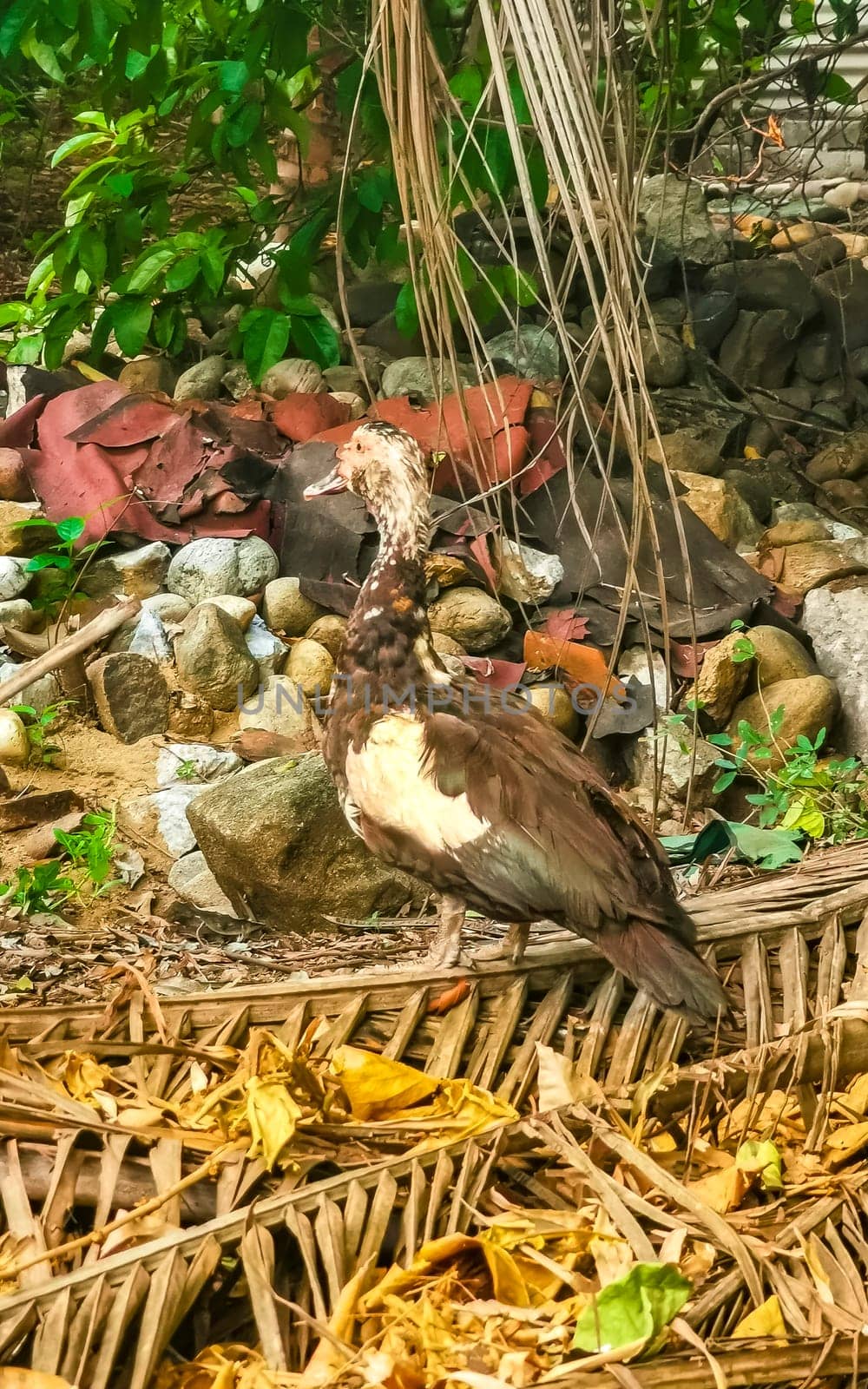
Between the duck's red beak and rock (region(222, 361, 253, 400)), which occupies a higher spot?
the duck's red beak

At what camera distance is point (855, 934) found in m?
1.66

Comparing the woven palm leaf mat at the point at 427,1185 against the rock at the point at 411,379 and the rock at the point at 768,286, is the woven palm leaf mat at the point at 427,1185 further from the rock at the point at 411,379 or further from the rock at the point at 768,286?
the rock at the point at 768,286

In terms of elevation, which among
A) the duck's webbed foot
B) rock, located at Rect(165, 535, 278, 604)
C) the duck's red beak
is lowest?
rock, located at Rect(165, 535, 278, 604)

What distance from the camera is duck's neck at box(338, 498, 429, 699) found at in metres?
1.80

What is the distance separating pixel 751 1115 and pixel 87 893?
5.45ft

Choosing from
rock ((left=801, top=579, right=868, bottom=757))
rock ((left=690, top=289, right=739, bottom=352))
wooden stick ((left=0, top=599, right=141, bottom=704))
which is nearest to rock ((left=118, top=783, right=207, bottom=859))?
rock ((left=801, top=579, right=868, bottom=757))

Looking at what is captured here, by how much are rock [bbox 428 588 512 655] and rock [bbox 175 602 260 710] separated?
494mm

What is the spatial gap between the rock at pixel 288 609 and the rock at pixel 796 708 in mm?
1132

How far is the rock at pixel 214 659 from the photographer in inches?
120

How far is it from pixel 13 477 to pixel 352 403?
3.30 ft

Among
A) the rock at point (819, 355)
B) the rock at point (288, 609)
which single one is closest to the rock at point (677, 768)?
the rock at point (288, 609)

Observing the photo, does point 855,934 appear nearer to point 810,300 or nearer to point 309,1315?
point 309,1315

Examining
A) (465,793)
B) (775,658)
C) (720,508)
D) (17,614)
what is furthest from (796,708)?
(17,614)

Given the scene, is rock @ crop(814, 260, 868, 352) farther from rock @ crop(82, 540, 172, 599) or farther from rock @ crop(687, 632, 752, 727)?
rock @ crop(82, 540, 172, 599)
